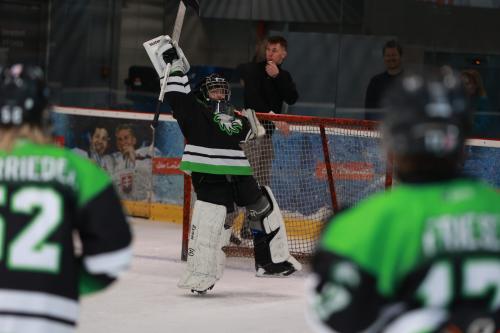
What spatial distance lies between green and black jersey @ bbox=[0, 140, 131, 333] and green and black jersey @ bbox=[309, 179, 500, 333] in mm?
591

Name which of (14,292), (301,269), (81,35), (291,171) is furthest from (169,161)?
(14,292)

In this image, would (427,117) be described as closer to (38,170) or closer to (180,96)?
(38,170)

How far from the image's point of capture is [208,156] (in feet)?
21.2

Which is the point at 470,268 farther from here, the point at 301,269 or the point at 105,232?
the point at 301,269

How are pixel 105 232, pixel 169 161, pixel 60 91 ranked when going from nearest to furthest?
pixel 105 232
pixel 169 161
pixel 60 91

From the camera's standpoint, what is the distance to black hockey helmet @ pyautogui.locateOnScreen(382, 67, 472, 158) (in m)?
2.15

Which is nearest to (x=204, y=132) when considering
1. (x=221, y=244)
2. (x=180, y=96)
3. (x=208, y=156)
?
(x=208, y=156)

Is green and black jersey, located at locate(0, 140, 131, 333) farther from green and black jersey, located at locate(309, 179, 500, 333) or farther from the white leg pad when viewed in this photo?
the white leg pad

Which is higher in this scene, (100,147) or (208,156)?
(208,156)

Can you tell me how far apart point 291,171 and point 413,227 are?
5.78m

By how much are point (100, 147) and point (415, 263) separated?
766 cm

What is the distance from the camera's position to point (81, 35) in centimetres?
1216

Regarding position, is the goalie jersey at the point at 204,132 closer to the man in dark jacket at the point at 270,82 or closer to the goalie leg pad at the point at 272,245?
the goalie leg pad at the point at 272,245

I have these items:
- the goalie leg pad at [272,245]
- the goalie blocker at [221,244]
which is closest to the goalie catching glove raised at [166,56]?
the goalie blocker at [221,244]
